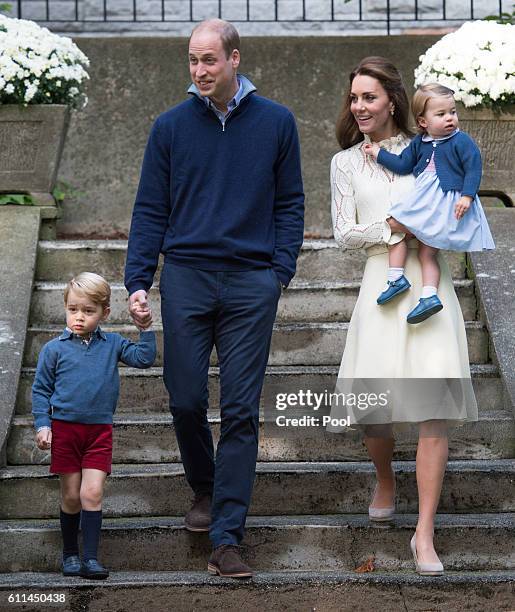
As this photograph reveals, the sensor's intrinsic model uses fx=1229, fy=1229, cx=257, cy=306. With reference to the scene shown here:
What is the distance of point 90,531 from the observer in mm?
4359

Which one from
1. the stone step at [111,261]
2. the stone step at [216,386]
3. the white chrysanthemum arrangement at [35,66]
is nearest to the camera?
the stone step at [216,386]

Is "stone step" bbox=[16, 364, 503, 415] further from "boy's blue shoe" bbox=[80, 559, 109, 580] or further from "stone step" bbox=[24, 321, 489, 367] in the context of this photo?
"boy's blue shoe" bbox=[80, 559, 109, 580]

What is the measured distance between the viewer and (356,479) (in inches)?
194

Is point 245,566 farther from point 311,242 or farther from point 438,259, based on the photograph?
point 311,242

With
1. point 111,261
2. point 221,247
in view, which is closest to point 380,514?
point 221,247

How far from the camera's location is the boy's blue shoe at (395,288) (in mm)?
4445

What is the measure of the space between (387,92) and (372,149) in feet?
0.71

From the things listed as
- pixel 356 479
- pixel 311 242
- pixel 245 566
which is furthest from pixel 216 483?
pixel 311 242

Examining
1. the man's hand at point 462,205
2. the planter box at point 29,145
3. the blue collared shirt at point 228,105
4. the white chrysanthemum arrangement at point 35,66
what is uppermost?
the white chrysanthemum arrangement at point 35,66

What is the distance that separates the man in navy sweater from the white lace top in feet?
0.57

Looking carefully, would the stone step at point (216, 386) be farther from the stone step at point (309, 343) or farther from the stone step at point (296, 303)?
the stone step at point (296, 303)

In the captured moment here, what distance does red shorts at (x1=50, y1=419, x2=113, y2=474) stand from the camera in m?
4.36

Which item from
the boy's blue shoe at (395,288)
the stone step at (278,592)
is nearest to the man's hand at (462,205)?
the boy's blue shoe at (395,288)

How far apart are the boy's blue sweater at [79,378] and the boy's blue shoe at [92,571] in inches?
19.8
